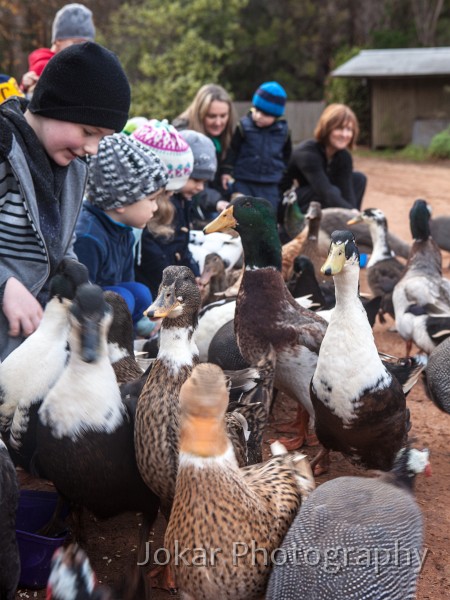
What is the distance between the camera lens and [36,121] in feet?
10.7

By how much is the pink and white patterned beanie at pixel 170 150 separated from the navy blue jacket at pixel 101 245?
74 centimetres

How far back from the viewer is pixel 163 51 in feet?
75.8

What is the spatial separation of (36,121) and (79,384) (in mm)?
1232

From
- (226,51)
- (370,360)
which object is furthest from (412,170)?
(370,360)

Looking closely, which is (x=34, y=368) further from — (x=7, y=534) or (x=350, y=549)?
(x=350, y=549)

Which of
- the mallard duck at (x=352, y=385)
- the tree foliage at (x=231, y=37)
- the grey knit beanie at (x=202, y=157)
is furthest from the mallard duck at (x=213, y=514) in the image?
the tree foliage at (x=231, y=37)

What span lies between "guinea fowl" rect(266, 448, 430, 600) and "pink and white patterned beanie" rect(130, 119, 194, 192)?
2939 mm

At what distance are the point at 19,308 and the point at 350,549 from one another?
1594 millimetres

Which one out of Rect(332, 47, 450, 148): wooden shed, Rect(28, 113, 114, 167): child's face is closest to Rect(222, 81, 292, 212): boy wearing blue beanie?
Rect(28, 113, 114, 167): child's face

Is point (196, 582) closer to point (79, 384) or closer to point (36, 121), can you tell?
point (79, 384)

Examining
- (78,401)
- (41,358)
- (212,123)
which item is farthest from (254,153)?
(78,401)

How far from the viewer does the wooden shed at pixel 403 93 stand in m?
26.7

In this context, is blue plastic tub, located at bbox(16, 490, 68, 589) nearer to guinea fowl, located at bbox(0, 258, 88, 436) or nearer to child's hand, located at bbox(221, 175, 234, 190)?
guinea fowl, located at bbox(0, 258, 88, 436)

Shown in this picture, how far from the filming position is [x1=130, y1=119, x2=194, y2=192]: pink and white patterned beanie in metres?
5.05
